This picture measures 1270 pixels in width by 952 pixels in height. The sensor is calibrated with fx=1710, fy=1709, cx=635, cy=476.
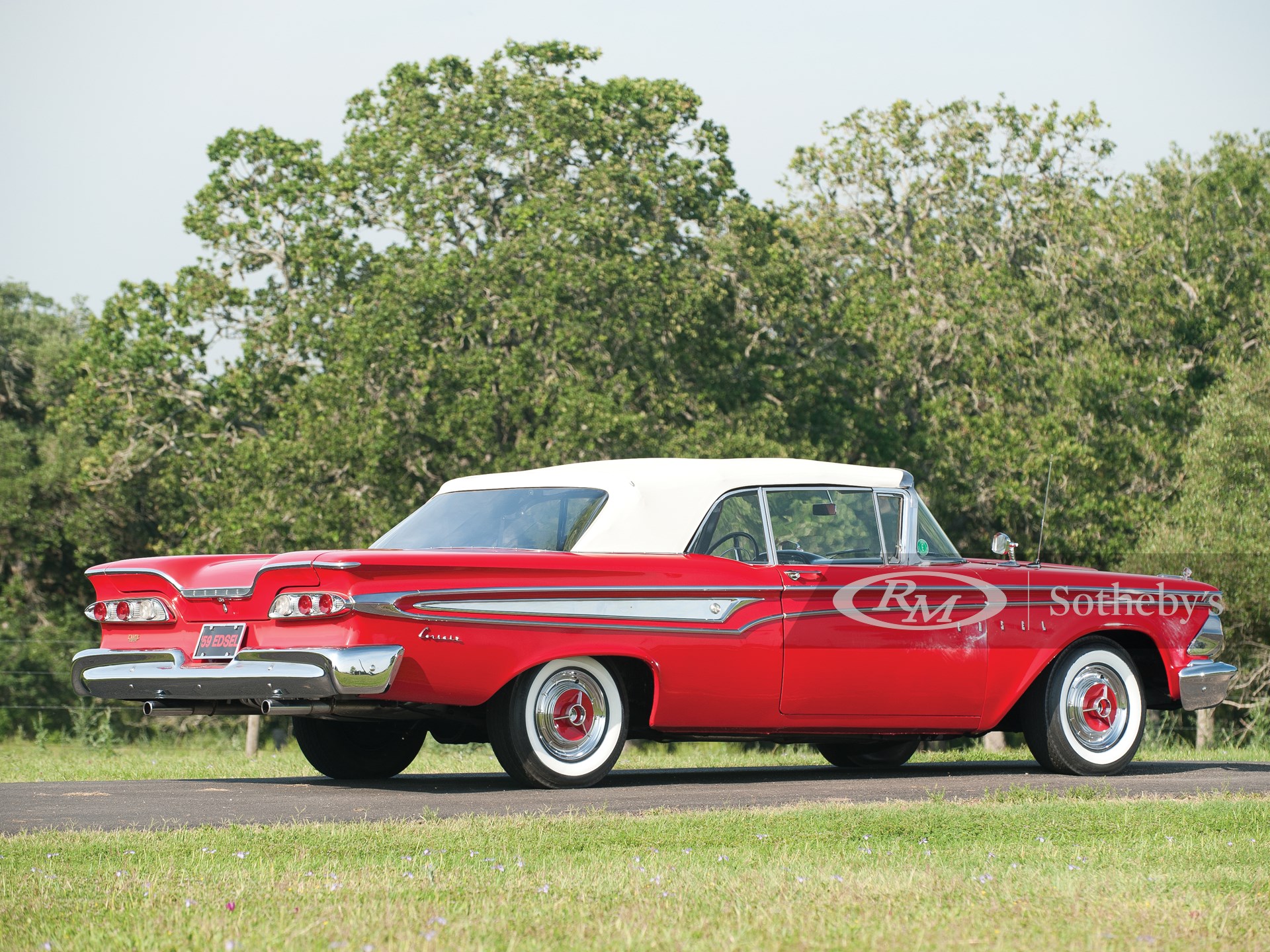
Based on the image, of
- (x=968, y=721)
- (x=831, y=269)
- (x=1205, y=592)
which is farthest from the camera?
(x=831, y=269)

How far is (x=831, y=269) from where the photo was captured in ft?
126

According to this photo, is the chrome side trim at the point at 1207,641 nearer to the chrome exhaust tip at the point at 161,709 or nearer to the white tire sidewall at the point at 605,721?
the white tire sidewall at the point at 605,721

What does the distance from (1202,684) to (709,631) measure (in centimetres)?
363

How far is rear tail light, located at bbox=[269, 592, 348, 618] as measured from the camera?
809 centimetres

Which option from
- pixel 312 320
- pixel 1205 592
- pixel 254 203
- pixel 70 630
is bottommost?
pixel 70 630

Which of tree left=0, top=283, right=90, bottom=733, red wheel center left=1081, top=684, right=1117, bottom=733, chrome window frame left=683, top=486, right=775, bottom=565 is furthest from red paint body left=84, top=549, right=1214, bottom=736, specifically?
tree left=0, top=283, right=90, bottom=733

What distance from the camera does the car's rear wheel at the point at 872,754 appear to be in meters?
11.5

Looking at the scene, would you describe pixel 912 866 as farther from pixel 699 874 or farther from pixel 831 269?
pixel 831 269

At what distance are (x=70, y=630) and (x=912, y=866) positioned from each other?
30.6m

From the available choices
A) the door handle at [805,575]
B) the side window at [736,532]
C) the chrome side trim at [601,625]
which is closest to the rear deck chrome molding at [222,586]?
the chrome side trim at [601,625]

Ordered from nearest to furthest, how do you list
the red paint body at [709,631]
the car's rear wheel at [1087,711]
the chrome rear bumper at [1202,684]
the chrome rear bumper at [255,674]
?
the chrome rear bumper at [255,674]
the red paint body at [709,631]
the car's rear wheel at [1087,711]
the chrome rear bumper at [1202,684]

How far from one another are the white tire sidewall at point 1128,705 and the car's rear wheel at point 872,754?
1313 mm

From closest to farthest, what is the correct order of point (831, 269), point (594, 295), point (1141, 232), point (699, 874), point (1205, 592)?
point (699, 874), point (1205, 592), point (594, 295), point (1141, 232), point (831, 269)

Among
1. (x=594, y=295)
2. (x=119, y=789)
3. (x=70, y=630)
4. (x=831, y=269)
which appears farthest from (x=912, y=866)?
(x=831, y=269)
